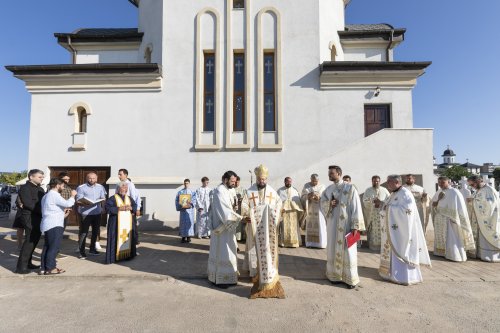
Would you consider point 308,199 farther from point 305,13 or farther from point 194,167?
point 305,13

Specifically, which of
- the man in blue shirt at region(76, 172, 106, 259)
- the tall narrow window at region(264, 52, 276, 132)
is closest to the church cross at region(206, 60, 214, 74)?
the tall narrow window at region(264, 52, 276, 132)

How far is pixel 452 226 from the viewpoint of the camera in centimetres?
692

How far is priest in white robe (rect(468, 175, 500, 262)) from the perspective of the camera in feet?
22.6

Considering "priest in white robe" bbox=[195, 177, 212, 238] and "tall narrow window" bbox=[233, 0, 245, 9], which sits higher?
"tall narrow window" bbox=[233, 0, 245, 9]

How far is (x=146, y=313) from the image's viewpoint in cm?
416

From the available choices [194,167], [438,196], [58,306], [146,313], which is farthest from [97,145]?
[438,196]

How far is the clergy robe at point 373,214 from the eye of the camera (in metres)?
8.09

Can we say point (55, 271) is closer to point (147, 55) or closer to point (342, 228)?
point (342, 228)

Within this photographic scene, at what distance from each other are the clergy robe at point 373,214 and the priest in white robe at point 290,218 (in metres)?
1.87

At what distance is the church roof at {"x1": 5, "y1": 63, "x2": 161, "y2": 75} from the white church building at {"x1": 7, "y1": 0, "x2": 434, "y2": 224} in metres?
0.04

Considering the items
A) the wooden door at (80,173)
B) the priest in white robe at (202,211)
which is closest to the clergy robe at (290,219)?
the priest in white robe at (202,211)

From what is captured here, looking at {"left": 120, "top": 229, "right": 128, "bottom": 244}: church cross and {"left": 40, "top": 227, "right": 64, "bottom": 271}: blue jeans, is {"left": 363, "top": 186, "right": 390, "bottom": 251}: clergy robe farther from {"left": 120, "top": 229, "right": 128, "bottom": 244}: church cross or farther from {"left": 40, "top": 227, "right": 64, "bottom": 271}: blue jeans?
{"left": 40, "top": 227, "right": 64, "bottom": 271}: blue jeans

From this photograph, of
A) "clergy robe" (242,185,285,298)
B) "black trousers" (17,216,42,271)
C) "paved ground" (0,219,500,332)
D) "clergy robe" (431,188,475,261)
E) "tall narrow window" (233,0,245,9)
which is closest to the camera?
"paved ground" (0,219,500,332)

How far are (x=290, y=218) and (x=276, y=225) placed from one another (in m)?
3.65
